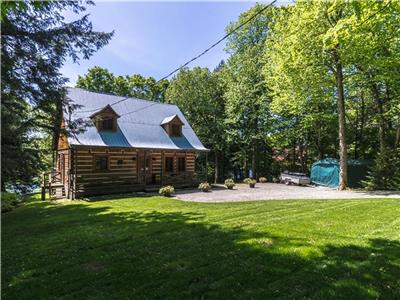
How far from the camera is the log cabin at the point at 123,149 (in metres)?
18.9

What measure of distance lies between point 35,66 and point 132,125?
38.5 ft

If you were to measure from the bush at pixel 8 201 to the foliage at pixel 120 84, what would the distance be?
22222mm

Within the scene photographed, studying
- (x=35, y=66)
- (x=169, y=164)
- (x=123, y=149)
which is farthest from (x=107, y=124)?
(x=35, y=66)

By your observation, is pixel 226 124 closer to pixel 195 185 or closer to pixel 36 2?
pixel 195 185

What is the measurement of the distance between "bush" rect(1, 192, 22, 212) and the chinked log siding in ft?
10.1

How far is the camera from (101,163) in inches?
787

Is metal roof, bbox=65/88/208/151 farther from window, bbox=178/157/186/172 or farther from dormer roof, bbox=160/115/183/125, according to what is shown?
window, bbox=178/157/186/172

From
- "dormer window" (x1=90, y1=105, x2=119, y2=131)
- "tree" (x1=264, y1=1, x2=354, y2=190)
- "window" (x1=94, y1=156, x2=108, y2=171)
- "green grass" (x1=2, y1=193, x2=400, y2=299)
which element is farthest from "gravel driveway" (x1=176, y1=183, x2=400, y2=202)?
"dormer window" (x1=90, y1=105, x2=119, y2=131)

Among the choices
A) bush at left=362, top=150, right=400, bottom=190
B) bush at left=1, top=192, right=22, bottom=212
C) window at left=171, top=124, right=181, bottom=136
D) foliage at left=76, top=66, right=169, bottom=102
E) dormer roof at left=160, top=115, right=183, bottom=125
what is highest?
foliage at left=76, top=66, right=169, bottom=102

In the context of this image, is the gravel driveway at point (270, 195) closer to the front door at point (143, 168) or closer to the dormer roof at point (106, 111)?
the front door at point (143, 168)

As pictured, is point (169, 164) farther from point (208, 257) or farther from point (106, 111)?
point (208, 257)

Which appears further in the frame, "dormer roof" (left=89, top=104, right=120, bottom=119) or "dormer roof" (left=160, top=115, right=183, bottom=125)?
"dormer roof" (left=160, top=115, right=183, bottom=125)

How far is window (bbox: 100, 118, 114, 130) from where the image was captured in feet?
67.9

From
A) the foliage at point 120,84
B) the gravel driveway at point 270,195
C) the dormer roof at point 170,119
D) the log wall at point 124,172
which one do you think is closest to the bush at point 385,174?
the gravel driveway at point 270,195
